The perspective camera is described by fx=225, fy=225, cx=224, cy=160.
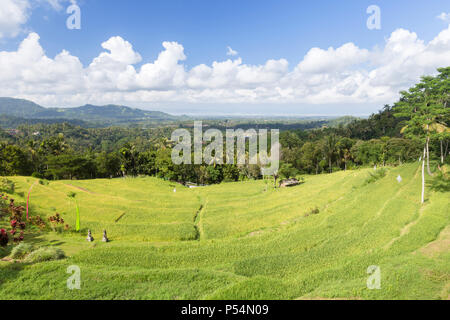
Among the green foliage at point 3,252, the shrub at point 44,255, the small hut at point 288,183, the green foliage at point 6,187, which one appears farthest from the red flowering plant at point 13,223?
the small hut at point 288,183

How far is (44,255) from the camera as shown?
40.0ft

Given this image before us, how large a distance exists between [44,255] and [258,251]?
12395mm

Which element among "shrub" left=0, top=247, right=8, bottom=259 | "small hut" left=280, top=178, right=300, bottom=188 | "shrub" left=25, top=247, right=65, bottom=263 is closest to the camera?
"shrub" left=25, top=247, right=65, bottom=263

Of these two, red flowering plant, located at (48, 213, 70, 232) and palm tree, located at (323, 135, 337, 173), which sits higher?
palm tree, located at (323, 135, 337, 173)

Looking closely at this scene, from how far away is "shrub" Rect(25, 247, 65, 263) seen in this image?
39.3 ft

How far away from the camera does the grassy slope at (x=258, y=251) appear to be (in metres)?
9.70

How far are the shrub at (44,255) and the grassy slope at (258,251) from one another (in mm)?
710

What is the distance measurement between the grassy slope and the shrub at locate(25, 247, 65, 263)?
0.71 m

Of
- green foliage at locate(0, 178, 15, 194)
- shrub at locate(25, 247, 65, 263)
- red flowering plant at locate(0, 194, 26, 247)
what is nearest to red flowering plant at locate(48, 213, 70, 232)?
red flowering plant at locate(0, 194, 26, 247)

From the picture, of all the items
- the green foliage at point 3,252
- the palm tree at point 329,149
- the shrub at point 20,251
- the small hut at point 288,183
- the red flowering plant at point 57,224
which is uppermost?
the palm tree at point 329,149

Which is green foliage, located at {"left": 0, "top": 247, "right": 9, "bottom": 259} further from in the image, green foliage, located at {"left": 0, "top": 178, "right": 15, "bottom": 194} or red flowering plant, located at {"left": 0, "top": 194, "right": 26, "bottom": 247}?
green foliage, located at {"left": 0, "top": 178, "right": 15, "bottom": 194}

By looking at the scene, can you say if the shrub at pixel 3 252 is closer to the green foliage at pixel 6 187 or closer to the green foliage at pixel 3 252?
the green foliage at pixel 3 252

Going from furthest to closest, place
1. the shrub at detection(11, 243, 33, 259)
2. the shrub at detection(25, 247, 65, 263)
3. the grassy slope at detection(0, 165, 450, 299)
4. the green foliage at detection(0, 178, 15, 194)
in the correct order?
the green foliage at detection(0, 178, 15, 194) → the shrub at detection(11, 243, 33, 259) → the shrub at detection(25, 247, 65, 263) → the grassy slope at detection(0, 165, 450, 299)

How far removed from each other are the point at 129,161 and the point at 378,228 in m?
64.6
